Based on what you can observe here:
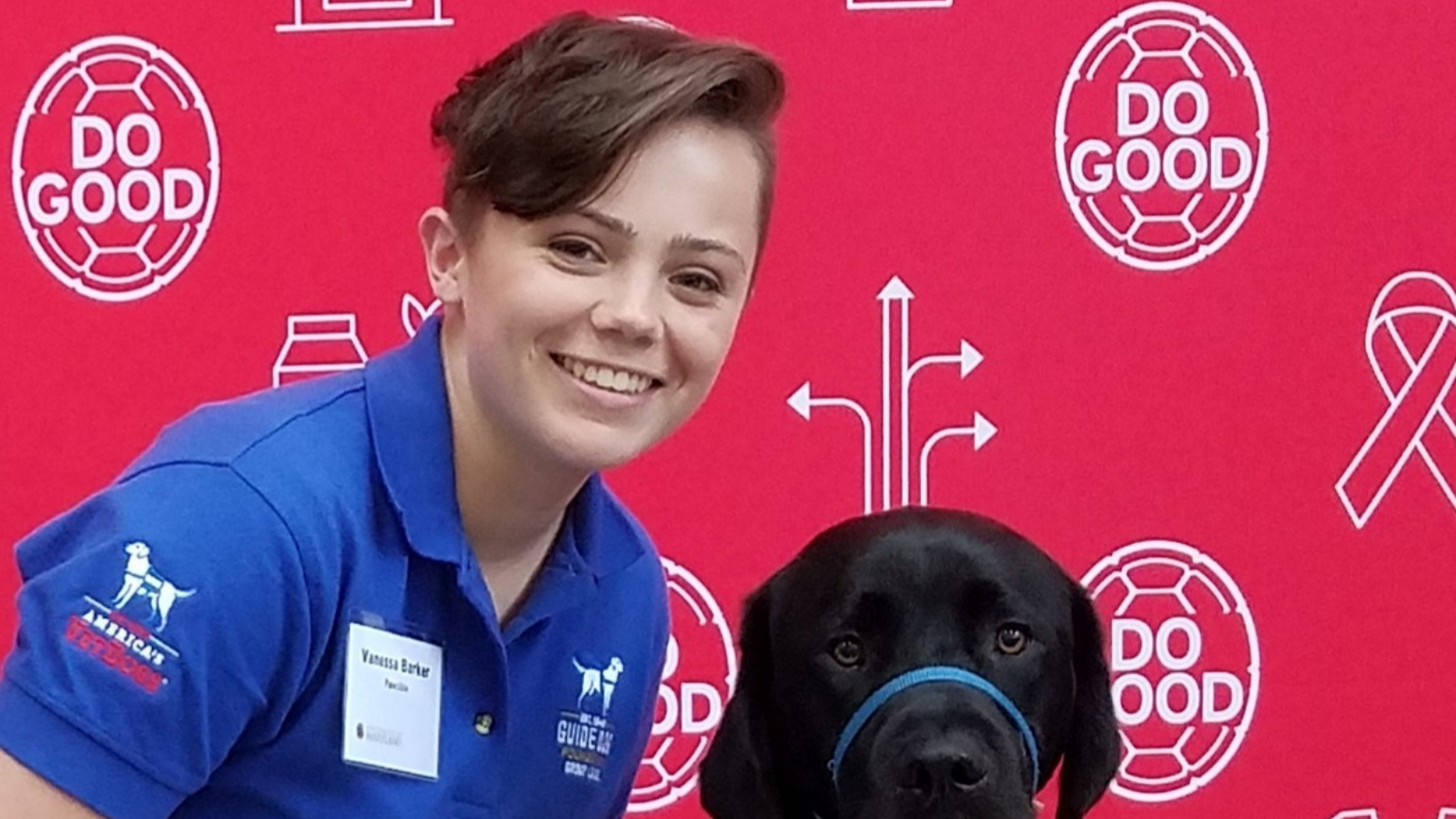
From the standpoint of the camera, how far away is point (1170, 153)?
6.50ft

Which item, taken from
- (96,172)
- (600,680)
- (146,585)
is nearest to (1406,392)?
(600,680)

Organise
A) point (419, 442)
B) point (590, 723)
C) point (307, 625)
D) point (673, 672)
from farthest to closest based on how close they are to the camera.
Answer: point (673, 672)
point (590, 723)
point (419, 442)
point (307, 625)

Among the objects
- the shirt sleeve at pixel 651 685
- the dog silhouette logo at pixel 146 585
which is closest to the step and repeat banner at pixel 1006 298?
the shirt sleeve at pixel 651 685

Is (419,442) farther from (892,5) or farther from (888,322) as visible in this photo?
(892,5)

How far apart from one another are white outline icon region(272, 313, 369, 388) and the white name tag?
70 cm

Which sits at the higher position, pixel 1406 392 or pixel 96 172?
pixel 96 172

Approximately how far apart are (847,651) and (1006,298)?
68cm

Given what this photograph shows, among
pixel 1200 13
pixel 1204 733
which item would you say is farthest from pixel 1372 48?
pixel 1204 733

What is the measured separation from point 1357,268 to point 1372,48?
249 millimetres

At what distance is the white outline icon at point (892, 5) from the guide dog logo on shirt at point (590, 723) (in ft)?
2.72

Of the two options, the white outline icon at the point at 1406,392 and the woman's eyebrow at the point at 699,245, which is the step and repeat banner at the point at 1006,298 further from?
the woman's eyebrow at the point at 699,245

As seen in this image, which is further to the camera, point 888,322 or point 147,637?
point 888,322

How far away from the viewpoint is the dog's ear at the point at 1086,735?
150 cm

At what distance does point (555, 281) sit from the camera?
1.34 metres
